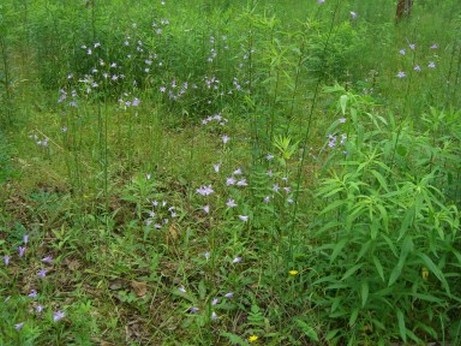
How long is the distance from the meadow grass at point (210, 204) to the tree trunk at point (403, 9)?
353 cm

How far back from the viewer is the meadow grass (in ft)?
8.54

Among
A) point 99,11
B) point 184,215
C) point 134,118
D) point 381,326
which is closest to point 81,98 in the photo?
point 134,118

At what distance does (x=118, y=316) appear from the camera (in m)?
2.76

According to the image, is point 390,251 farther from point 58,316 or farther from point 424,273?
point 58,316

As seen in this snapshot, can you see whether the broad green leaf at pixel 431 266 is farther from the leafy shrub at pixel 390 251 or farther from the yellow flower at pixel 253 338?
the yellow flower at pixel 253 338

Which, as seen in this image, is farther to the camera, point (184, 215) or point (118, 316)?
point (184, 215)

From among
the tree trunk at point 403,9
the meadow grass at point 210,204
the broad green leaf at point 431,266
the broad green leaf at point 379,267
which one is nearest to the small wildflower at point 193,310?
the meadow grass at point 210,204

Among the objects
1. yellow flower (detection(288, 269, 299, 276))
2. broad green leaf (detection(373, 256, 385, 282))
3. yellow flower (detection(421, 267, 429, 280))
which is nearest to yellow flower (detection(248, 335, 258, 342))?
yellow flower (detection(288, 269, 299, 276))

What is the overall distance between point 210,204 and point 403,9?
6378mm

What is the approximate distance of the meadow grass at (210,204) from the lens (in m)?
2.60

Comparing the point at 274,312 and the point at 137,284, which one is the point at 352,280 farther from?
the point at 137,284

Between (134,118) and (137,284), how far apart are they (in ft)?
6.57

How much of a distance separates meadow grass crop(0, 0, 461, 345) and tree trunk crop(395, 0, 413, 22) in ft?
11.6

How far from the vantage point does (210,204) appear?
360 centimetres
